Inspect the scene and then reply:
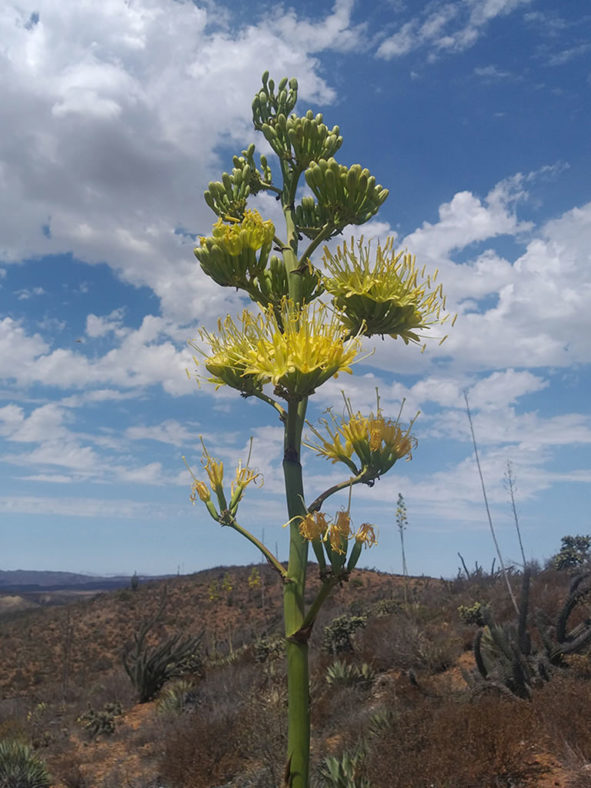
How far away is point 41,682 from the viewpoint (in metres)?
22.1

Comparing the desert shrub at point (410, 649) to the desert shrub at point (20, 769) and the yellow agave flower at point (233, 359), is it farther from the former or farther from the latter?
the yellow agave flower at point (233, 359)

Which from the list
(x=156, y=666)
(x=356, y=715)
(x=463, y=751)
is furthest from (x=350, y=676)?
(x=156, y=666)

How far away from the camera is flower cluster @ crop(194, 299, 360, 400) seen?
258cm

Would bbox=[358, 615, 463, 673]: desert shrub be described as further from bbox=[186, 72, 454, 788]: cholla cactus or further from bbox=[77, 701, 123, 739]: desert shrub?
bbox=[186, 72, 454, 788]: cholla cactus

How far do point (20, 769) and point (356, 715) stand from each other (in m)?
5.07

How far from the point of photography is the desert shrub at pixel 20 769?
8484mm

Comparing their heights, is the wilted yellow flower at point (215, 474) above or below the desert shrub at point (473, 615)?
above

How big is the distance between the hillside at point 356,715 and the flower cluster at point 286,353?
469cm

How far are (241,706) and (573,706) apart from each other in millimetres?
5537

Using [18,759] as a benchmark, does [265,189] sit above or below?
above

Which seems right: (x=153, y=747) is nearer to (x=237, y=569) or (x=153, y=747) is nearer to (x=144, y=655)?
(x=144, y=655)

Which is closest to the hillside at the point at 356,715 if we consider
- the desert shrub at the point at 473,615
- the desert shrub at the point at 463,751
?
the desert shrub at the point at 463,751

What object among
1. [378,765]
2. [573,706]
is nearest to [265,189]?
[378,765]

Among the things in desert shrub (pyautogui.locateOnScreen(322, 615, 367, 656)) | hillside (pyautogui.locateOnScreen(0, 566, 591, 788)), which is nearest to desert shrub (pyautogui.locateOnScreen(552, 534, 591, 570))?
hillside (pyautogui.locateOnScreen(0, 566, 591, 788))
